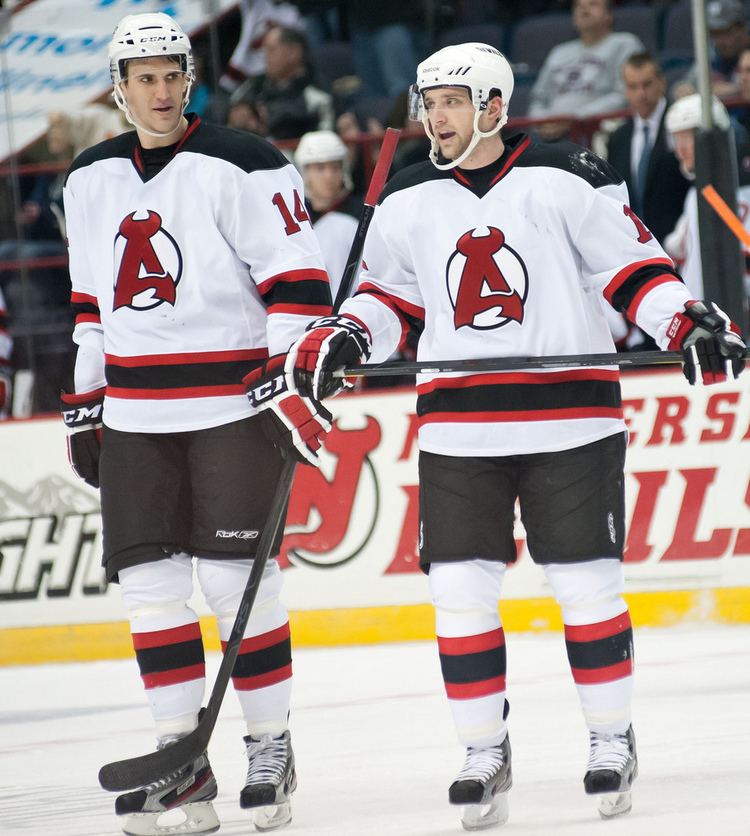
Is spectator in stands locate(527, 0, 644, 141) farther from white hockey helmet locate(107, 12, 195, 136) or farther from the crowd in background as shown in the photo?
white hockey helmet locate(107, 12, 195, 136)

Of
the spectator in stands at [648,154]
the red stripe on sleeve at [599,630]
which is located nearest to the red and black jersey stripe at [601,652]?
the red stripe on sleeve at [599,630]

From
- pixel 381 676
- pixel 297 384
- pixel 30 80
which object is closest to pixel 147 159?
pixel 297 384

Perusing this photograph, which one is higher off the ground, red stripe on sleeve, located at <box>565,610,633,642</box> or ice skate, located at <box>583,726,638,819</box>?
red stripe on sleeve, located at <box>565,610,633,642</box>

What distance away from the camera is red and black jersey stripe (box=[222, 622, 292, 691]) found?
2.90m

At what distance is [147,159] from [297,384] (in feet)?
1.62

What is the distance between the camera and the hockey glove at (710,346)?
2.67 metres

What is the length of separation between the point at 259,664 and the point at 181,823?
0.30 meters

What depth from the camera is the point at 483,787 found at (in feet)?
8.86

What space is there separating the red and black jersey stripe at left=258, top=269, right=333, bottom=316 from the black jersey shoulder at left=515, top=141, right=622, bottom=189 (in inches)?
16.4

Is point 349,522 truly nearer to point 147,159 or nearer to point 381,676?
point 381,676

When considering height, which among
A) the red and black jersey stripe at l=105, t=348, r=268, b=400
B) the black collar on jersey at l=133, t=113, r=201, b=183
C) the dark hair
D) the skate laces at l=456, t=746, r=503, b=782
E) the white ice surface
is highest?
the dark hair

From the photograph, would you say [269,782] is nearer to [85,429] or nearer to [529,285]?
[85,429]

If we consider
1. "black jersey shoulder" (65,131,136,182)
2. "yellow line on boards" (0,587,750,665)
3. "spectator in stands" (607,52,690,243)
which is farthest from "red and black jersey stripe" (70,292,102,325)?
"spectator in stands" (607,52,690,243)

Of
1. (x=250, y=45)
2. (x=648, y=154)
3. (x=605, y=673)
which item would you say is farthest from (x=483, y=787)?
(x=250, y=45)
